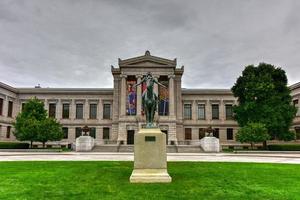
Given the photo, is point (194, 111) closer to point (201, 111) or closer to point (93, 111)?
point (201, 111)

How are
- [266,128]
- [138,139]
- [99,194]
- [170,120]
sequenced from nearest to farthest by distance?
[99,194], [138,139], [266,128], [170,120]

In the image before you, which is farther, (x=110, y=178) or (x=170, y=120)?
(x=170, y=120)

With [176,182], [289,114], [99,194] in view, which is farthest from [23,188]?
[289,114]

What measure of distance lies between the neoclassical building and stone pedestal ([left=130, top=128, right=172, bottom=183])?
4322cm

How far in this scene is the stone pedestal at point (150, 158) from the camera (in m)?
11.0

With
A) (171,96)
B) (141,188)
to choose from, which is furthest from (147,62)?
(141,188)

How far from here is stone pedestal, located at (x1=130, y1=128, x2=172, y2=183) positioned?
1095 cm

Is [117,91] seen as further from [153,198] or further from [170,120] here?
[153,198]

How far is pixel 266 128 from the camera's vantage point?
4322cm

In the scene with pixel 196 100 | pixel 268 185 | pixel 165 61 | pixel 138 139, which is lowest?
pixel 268 185

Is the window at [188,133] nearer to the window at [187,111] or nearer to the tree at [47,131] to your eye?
the window at [187,111]

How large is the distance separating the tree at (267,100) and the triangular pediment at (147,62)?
13512mm

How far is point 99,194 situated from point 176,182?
3.33 meters

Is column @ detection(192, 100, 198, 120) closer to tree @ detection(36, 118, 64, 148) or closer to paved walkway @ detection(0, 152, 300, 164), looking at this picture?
tree @ detection(36, 118, 64, 148)
